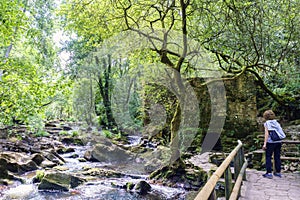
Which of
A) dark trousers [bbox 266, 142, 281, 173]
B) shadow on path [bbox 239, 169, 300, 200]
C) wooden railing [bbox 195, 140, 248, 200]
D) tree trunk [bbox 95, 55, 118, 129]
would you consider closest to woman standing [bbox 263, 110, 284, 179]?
dark trousers [bbox 266, 142, 281, 173]

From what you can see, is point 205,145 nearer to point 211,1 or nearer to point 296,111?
point 296,111

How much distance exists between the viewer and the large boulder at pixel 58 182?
299 inches

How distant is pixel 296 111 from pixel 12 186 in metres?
A: 10.6

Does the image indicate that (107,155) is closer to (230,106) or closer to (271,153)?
(230,106)

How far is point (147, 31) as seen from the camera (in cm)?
874

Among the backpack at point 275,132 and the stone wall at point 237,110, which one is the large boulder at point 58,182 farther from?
the stone wall at point 237,110

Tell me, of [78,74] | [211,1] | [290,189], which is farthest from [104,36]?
[78,74]

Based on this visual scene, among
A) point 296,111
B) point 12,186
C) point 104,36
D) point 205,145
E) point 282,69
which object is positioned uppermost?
point 104,36

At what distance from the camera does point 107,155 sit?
12.3 meters

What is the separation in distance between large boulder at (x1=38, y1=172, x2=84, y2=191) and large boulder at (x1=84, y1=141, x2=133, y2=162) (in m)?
3.88

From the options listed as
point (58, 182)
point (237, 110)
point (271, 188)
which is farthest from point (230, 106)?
point (58, 182)

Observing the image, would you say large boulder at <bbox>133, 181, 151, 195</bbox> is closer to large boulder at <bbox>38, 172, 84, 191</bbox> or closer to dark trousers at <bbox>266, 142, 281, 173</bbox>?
large boulder at <bbox>38, 172, 84, 191</bbox>

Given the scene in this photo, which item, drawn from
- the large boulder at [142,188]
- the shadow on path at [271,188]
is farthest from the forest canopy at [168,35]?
the shadow on path at [271,188]

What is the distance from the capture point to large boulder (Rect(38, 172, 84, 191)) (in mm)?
7600
